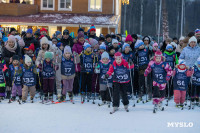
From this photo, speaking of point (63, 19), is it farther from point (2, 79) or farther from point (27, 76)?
point (27, 76)

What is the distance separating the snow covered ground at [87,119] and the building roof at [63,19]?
13487 mm

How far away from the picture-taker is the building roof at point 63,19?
2225 centimetres

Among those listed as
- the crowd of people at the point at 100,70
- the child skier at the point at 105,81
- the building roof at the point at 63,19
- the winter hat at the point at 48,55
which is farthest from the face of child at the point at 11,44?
the building roof at the point at 63,19

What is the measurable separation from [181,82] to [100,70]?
2603 mm

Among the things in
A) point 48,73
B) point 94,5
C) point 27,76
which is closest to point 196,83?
point 48,73

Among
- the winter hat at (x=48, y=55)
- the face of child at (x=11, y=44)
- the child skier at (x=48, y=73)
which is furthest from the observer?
the face of child at (x=11, y=44)

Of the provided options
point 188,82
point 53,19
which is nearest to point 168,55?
point 188,82

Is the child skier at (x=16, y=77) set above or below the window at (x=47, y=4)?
below

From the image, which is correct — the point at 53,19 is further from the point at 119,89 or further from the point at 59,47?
the point at 119,89

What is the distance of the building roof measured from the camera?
73.0 feet

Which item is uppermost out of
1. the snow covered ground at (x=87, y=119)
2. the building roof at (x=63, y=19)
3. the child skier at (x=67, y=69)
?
the building roof at (x=63, y=19)

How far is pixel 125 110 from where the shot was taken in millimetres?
8547

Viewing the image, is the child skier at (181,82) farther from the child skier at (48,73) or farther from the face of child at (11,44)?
the face of child at (11,44)

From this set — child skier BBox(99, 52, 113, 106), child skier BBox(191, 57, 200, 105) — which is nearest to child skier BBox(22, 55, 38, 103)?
child skier BBox(99, 52, 113, 106)
